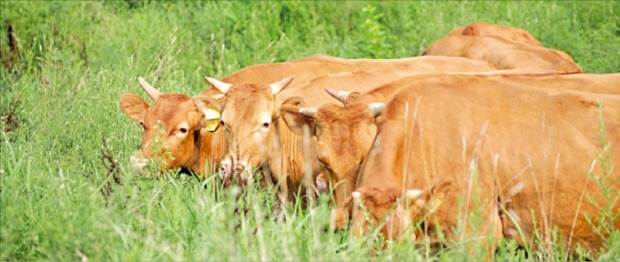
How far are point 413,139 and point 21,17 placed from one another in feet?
26.8

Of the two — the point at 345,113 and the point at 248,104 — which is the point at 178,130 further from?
the point at 345,113

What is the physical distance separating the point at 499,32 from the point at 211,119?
6172mm

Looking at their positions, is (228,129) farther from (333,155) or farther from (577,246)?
(577,246)

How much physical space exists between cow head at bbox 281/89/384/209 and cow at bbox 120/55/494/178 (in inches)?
44.6

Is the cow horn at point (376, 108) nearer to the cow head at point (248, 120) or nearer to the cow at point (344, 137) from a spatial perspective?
the cow at point (344, 137)

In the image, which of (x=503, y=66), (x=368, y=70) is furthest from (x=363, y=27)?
→ (x=368, y=70)

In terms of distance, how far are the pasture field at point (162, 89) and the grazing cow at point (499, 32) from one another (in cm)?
54

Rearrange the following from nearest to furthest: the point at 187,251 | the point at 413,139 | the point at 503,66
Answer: the point at 187,251
the point at 413,139
the point at 503,66

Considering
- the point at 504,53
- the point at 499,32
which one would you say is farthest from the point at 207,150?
the point at 499,32

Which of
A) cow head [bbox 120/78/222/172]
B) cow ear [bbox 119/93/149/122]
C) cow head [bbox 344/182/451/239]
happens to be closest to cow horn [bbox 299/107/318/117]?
cow head [bbox 120/78/222/172]

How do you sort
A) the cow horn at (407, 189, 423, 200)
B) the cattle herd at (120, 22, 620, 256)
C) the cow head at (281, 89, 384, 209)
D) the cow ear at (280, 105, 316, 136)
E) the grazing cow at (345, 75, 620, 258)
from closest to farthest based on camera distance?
the cow horn at (407, 189, 423, 200) < the cattle herd at (120, 22, 620, 256) < the grazing cow at (345, 75, 620, 258) < the cow head at (281, 89, 384, 209) < the cow ear at (280, 105, 316, 136)

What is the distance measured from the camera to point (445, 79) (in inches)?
290

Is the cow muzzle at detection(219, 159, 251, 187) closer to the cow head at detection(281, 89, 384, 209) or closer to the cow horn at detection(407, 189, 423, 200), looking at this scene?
the cow head at detection(281, 89, 384, 209)

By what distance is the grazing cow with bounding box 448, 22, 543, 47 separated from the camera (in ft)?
45.0
